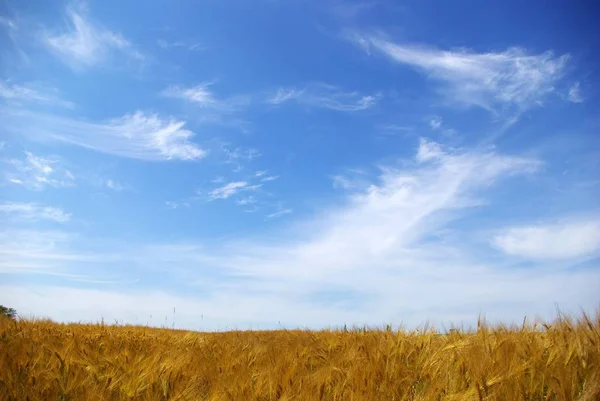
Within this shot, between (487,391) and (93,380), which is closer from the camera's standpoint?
(487,391)

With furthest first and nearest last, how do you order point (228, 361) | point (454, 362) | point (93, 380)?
1. point (228, 361)
2. point (93, 380)
3. point (454, 362)

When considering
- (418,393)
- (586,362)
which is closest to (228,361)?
(418,393)

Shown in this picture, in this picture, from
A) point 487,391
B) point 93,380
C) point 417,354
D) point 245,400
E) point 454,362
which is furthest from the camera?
point 417,354

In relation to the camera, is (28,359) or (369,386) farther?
(28,359)

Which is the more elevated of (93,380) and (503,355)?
(503,355)

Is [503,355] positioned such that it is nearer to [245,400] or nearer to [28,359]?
[245,400]

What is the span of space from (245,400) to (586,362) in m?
2.50

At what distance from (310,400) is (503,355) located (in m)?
1.55

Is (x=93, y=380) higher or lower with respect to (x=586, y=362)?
lower

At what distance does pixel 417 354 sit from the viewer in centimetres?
407

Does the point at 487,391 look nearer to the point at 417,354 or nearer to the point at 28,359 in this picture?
the point at 417,354

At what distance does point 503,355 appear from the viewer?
310cm

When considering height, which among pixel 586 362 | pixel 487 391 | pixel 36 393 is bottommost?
pixel 36 393

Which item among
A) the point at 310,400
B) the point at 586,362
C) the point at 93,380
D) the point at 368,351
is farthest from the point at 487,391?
the point at 93,380
